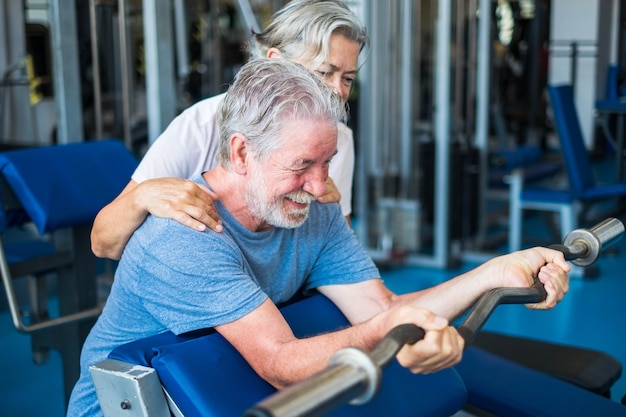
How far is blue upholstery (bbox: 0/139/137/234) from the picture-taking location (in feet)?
7.91

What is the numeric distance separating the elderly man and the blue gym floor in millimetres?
1641

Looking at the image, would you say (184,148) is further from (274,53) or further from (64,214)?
(64,214)

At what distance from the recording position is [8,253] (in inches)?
123

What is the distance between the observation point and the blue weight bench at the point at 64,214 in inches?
95.4

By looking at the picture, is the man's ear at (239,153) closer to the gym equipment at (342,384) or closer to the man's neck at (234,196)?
the man's neck at (234,196)

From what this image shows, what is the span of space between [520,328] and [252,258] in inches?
98.6

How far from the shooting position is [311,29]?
1866mm

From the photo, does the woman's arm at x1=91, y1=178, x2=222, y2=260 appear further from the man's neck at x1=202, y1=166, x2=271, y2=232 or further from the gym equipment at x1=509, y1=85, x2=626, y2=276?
the gym equipment at x1=509, y1=85, x2=626, y2=276

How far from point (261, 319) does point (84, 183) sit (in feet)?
4.48

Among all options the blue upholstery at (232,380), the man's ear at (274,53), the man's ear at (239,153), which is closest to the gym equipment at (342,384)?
the blue upholstery at (232,380)

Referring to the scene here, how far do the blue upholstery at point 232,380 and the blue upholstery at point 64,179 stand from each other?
43.9 inches

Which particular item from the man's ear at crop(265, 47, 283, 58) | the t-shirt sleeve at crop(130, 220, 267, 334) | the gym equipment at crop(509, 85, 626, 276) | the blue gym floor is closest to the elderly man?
the t-shirt sleeve at crop(130, 220, 267, 334)

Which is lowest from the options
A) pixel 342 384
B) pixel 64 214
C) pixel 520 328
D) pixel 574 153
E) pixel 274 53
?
pixel 520 328

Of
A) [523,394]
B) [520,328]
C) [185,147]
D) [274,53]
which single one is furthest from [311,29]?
[520,328]
